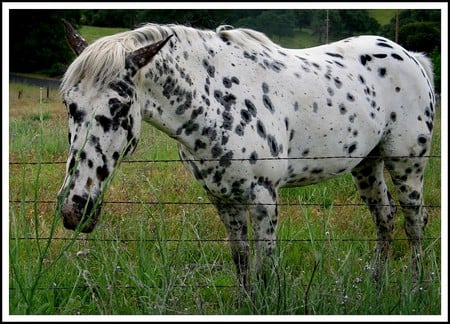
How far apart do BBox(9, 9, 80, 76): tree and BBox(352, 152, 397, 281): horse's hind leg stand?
11978 millimetres

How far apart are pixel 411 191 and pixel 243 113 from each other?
5.83ft

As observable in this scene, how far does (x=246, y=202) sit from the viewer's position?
11.2ft

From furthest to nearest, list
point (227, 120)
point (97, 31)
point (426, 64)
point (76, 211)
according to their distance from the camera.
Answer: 1. point (97, 31)
2. point (426, 64)
3. point (227, 120)
4. point (76, 211)

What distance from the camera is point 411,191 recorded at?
14.3 feet

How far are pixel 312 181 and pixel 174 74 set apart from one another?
4.19 feet

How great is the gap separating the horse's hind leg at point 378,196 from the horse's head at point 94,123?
2.25 metres

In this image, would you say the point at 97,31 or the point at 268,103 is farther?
the point at 97,31

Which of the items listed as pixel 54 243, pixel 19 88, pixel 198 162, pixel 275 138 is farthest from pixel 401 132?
pixel 19 88

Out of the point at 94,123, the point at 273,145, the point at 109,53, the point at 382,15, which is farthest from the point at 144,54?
the point at 382,15

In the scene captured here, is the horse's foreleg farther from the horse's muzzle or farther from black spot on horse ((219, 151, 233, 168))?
the horse's muzzle

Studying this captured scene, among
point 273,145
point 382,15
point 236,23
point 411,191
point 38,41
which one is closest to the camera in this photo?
point 273,145

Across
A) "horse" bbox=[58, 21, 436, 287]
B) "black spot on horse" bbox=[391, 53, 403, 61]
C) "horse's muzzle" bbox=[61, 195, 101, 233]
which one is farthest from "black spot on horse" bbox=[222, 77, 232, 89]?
"black spot on horse" bbox=[391, 53, 403, 61]

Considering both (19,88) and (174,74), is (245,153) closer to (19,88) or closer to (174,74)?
(174,74)

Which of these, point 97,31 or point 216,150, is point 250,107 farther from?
point 97,31
